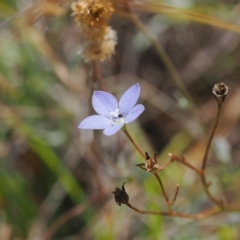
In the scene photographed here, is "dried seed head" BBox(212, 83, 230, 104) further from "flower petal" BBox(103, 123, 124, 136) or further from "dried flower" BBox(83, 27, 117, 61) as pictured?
"dried flower" BBox(83, 27, 117, 61)

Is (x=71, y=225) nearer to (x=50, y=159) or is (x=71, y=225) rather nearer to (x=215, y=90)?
(x=50, y=159)

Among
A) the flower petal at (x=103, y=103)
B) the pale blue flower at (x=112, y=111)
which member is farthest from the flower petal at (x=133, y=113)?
the flower petal at (x=103, y=103)

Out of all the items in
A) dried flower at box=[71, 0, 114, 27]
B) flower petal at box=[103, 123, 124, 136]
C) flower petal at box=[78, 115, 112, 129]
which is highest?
dried flower at box=[71, 0, 114, 27]

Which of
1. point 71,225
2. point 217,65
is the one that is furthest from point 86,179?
point 217,65

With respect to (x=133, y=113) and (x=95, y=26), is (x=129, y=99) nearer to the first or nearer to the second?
(x=133, y=113)

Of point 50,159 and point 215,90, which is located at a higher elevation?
point 50,159

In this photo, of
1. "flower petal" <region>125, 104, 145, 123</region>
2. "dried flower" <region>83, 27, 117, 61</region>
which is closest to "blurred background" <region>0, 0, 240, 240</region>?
"dried flower" <region>83, 27, 117, 61</region>

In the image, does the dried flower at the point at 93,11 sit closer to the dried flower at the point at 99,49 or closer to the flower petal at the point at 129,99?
the dried flower at the point at 99,49
